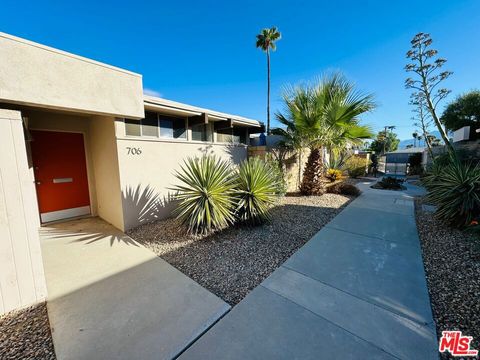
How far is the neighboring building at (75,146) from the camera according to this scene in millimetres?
2533

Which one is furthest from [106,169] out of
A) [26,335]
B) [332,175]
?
[332,175]

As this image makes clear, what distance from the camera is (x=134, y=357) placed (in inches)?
72.5

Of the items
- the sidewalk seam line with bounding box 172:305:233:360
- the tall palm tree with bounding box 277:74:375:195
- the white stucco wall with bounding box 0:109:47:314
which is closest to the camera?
the sidewalk seam line with bounding box 172:305:233:360

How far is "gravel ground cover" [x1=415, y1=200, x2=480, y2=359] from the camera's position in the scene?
2.18 metres

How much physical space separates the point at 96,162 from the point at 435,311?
7.98 m

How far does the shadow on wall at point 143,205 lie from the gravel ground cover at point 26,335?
270cm

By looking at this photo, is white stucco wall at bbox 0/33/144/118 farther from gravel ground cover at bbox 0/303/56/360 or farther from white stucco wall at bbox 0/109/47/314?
gravel ground cover at bbox 0/303/56/360

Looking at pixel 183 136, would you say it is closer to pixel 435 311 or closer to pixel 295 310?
pixel 295 310

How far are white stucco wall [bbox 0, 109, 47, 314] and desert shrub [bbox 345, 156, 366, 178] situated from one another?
55.3 feet

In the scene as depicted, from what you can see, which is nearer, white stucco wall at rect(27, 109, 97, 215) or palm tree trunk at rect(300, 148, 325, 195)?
white stucco wall at rect(27, 109, 97, 215)

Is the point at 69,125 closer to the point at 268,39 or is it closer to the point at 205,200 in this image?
the point at 205,200

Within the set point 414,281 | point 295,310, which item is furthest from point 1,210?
point 414,281

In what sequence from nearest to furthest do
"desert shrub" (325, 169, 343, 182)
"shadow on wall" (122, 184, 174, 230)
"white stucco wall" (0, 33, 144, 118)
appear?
"white stucco wall" (0, 33, 144, 118), "shadow on wall" (122, 184, 174, 230), "desert shrub" (325, 169, 343, 182)

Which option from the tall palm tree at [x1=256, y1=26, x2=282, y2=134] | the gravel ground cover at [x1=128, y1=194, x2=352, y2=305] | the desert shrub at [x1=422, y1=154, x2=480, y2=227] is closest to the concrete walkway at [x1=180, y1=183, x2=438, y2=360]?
the gravel ground cover at [x1=128, y1=194, x2=352, y2=305]
